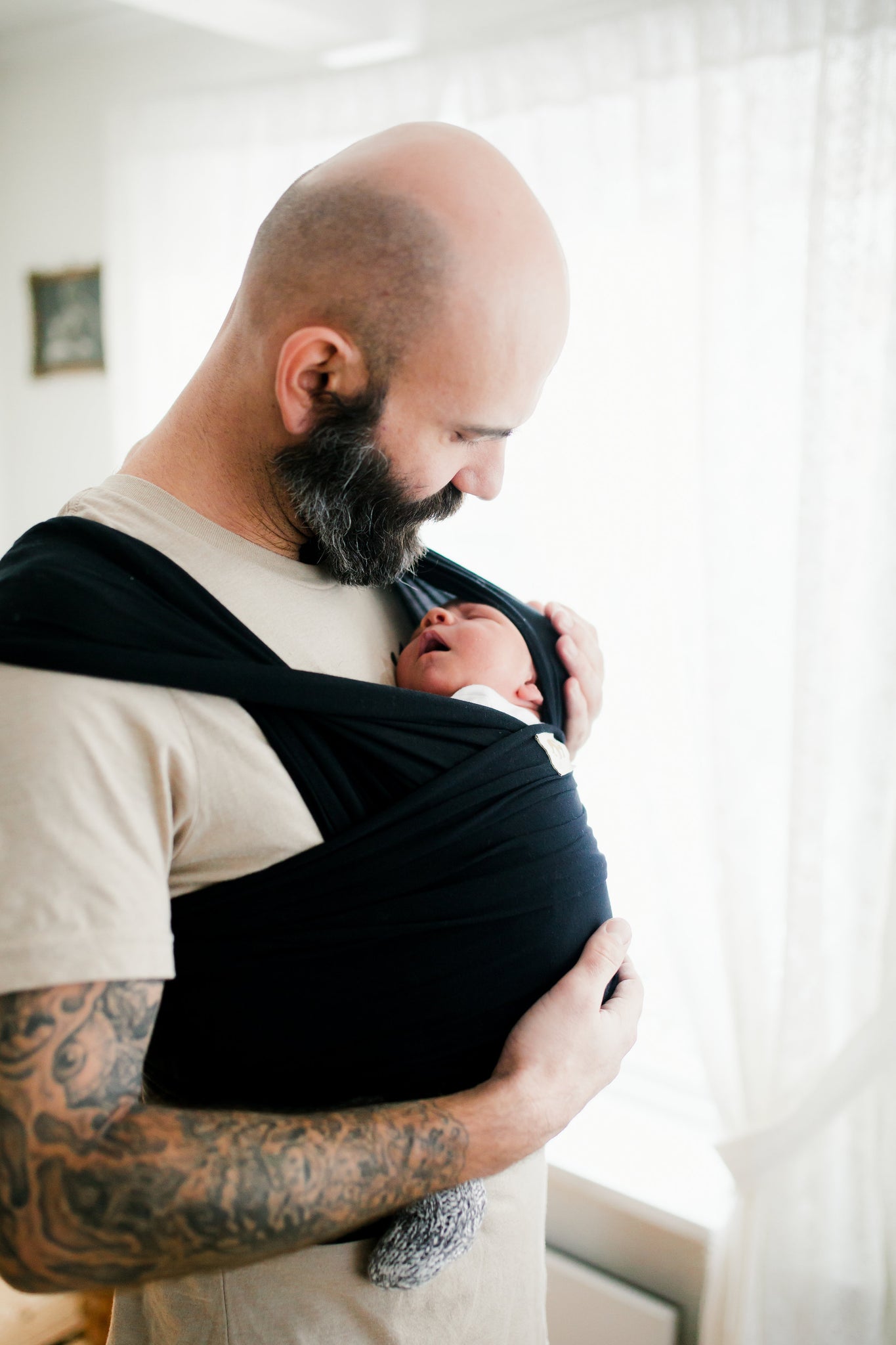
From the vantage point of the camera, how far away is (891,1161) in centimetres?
160

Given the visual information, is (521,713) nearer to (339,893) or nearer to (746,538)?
(339,893)

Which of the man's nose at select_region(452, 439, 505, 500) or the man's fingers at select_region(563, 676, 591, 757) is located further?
the man's fingers at select_region(563, 676, 591, 757)

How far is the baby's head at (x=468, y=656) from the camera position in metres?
1.08

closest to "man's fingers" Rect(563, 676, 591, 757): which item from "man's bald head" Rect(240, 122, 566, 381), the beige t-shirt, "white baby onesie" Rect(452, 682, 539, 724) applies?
"white baby onesie" Rect(452, 682, 539, 724)

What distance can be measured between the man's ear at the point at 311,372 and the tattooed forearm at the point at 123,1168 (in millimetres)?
532

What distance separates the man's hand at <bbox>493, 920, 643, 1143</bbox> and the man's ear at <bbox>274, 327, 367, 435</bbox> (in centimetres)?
62

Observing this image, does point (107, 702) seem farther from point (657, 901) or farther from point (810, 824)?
point (657, 901)

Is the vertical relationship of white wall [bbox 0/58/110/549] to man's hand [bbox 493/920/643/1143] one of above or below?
above

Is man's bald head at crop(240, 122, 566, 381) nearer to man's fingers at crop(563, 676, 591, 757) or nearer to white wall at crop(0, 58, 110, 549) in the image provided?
man's fingers at crop(563, 676, 591, 757)

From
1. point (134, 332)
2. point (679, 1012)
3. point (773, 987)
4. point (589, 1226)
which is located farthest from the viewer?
point (134, 332)

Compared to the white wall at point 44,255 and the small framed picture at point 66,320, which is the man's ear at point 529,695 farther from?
the small framed picture at point 66,320

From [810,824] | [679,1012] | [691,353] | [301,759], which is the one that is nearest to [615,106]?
[691,353]

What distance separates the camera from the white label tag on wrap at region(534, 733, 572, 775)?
102 centimetres

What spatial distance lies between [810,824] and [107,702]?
49.9 inches
